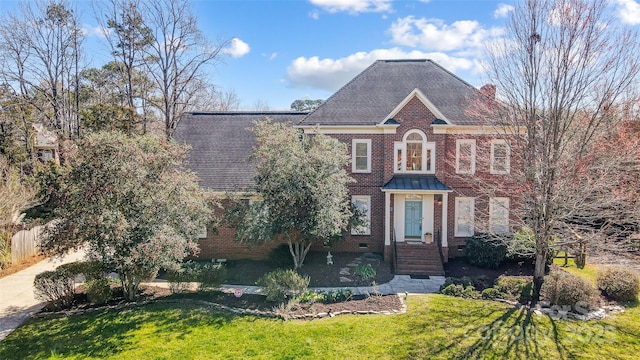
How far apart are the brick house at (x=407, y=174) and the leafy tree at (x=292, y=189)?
3340 millimetres

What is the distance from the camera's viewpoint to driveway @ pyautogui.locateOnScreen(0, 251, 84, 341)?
11258 millimetres

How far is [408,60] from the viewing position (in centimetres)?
2164

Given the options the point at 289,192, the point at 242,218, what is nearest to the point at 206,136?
the point at 242,218

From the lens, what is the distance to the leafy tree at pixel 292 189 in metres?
13.7

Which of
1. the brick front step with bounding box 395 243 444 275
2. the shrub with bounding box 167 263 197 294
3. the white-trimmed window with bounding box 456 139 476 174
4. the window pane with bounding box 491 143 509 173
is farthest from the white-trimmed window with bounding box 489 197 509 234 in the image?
the shrub with bounding box 167 263 197 294

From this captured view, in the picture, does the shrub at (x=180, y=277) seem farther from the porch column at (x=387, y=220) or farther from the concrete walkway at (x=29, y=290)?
the porch column at (x=387, y=220)

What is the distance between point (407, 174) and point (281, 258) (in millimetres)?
7182

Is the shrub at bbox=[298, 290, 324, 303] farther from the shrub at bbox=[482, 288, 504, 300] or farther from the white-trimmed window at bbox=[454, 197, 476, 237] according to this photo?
the white-trimmed window at bbox=[454, 197, 476, 237]

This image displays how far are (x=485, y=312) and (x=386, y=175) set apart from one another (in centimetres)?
806

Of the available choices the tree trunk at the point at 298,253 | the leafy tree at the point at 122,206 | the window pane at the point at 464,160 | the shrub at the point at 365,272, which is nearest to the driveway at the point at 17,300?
the leafy tree at the point at 122,206

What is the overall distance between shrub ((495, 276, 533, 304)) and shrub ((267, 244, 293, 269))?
27.3 ft

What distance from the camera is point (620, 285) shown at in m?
12.3

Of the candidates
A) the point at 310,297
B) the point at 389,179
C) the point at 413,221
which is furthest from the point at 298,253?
the point at 413,221

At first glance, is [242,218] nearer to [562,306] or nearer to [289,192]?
[289,192]
